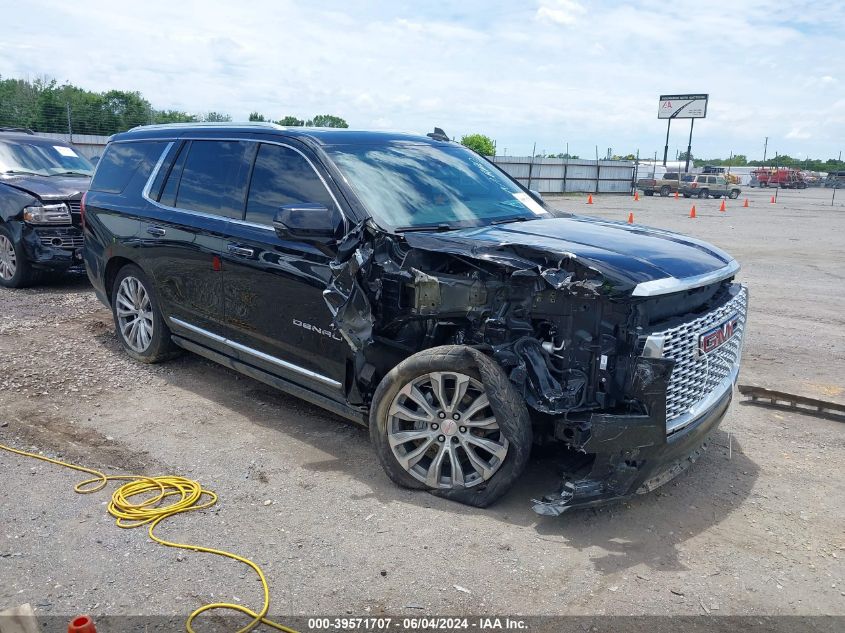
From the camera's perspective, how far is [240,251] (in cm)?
492

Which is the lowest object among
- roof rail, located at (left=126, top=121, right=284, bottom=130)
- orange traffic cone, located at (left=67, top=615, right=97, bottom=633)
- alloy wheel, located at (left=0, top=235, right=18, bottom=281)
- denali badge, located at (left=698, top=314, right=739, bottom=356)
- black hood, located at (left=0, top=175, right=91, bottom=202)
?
orange traffic cone, located at (left=67, top=615, right=97, bottom=633)

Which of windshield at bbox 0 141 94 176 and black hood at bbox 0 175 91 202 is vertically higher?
windshield at bbox 0 141 94 176

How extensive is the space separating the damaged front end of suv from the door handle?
93 centimetres

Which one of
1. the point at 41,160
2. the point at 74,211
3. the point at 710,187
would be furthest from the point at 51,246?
the point at 710,187

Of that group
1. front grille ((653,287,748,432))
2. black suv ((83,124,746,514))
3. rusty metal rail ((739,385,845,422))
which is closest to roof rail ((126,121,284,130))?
black suv ((83,124,746,514))

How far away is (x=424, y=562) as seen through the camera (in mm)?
3420

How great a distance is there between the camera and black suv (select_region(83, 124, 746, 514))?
351cm

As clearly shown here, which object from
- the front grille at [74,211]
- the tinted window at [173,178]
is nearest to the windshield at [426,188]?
the tinted window at [173,178]

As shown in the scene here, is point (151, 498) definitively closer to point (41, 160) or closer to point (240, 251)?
point (240, 251)

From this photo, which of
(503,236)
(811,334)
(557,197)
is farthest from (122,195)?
(557,197)

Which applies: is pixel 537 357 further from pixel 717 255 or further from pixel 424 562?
pixel 717 255

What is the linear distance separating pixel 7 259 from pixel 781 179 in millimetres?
66535

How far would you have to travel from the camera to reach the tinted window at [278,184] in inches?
180

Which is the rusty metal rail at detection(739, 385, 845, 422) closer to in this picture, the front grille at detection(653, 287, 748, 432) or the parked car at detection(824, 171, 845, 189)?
the front grille at detection(653, 287, 748, 432)
